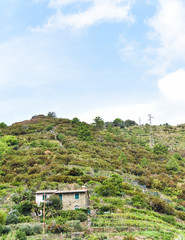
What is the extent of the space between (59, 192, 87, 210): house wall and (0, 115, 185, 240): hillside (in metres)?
1.56

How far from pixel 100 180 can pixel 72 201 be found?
1151cm

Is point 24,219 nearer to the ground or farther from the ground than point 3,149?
nearer to the ground

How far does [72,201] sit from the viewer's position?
98.6 feet

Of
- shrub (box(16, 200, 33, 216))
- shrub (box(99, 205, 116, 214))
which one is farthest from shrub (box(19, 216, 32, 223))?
shrub (box(99, 205, 116, 214))

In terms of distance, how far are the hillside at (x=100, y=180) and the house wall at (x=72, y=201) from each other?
156 centimetres

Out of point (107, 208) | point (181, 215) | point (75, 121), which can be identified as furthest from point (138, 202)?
point (75, 121)

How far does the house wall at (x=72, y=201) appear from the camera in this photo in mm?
29766

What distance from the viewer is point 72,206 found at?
29844mm

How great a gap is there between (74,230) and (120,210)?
8.28 metres

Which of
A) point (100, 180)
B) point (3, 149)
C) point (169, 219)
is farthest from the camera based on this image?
point (3, 149)

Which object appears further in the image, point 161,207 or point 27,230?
point 161,207

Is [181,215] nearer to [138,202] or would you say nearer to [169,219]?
[169,219]

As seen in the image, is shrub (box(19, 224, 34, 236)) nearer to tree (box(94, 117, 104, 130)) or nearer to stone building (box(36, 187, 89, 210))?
stone building (box(36, 187, 89, 210))

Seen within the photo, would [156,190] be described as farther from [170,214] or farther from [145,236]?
[145,236]
